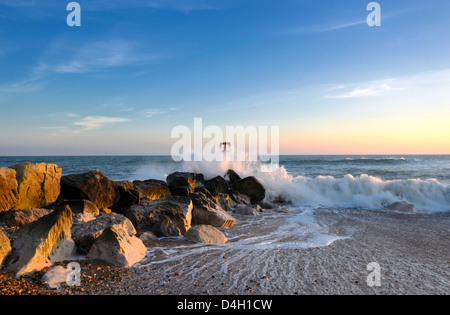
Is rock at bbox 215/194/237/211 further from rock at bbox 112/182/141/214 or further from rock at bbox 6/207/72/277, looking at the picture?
rock at bbox 6/207/72/277

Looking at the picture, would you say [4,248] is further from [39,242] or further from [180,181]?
[180,181]

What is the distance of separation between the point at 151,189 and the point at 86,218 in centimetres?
359

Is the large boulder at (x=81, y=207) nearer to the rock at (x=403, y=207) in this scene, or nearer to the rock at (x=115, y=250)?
the rock at (x=115, y=250)

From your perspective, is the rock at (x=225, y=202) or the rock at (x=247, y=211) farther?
the rock at (x=225, y=202)

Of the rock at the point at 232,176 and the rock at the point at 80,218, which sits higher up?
the rock at the point at 232,176

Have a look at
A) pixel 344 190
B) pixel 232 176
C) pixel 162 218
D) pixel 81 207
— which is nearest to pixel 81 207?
pixel 81 207

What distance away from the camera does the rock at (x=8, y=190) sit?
19.0ft

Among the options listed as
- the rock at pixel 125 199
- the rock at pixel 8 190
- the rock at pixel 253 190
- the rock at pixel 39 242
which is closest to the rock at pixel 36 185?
the rock at pixel 8 190

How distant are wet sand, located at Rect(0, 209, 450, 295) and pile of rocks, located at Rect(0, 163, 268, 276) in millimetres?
289

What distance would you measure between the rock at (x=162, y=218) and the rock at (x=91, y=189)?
160cm

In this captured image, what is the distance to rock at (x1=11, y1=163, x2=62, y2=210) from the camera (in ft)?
20.7

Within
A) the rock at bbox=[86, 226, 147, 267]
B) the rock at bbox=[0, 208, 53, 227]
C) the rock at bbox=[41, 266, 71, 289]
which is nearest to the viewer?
the rock at bbox=[41, 266, 71, 289]

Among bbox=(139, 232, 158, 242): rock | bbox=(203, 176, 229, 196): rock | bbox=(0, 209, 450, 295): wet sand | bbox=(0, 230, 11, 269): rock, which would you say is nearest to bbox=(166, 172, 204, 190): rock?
bbox=(203, 176, 229, 196): rock

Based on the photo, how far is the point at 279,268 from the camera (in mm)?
4207
